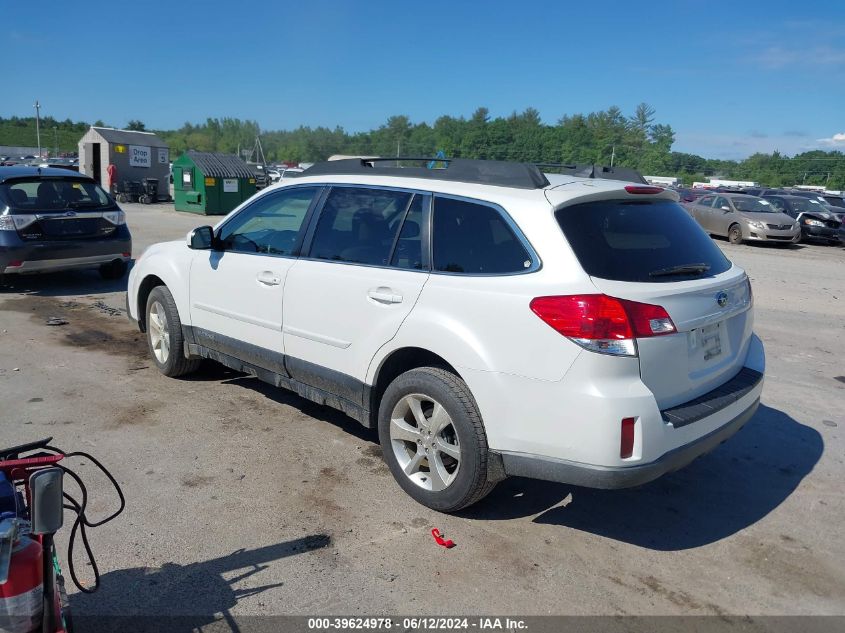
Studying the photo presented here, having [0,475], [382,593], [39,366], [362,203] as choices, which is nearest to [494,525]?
[382,593]

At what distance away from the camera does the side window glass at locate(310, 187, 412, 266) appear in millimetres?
4215

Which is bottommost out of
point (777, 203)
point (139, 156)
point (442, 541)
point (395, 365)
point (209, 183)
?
point (442, 541)

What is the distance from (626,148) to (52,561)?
79488mm

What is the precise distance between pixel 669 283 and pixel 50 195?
8.67 metres

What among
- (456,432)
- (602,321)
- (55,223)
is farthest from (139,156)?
(602,321)

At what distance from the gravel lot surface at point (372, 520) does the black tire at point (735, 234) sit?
16.4m

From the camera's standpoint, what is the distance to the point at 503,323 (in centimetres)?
340

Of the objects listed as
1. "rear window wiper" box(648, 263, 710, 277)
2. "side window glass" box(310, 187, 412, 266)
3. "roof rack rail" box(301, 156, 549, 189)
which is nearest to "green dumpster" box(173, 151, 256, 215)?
"side window glass" box(310, 187, 412, 266)

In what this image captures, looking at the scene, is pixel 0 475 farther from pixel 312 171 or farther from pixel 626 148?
pixel 626 148

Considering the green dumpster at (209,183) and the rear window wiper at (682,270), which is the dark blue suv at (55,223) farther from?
the green dumpster at (209,183)

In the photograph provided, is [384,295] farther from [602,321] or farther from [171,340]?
[171,340]

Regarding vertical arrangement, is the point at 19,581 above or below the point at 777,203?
below

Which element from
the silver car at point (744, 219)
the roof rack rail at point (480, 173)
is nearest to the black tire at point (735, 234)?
the silver car at point (744, 219)

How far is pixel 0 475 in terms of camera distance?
2.31 m
